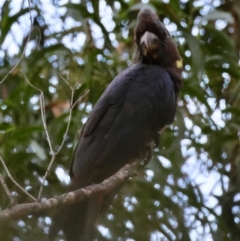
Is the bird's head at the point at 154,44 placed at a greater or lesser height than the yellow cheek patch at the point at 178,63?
greater

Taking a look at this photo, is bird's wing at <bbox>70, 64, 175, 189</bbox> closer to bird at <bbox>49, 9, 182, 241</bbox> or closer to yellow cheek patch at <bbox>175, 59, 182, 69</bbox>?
bird at <bbox>49, 9, 182, 241</bbox>

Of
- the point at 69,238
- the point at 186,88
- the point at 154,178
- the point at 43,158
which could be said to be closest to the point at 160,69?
the point at 186,88

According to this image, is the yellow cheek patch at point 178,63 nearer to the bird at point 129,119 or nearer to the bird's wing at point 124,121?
the bird at point 129,119

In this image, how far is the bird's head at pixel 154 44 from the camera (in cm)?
219

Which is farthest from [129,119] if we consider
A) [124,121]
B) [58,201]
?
[58,201]

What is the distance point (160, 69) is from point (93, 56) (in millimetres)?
290

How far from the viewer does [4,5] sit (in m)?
2.63

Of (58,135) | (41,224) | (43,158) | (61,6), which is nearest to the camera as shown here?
(41,224)

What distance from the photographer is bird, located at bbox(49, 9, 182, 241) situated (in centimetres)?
183

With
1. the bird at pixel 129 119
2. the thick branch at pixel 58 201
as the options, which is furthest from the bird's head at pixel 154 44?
the thick branch at pixel 58 201

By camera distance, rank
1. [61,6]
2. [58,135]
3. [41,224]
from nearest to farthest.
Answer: [41,224]
[58,135]
[61,6]

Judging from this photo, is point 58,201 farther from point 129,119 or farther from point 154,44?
point 154,44

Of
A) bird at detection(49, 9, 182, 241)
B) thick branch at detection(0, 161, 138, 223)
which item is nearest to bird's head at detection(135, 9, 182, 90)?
bird at detection(49, 9, 182, 241)

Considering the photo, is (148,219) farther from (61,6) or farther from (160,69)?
(61,6)
